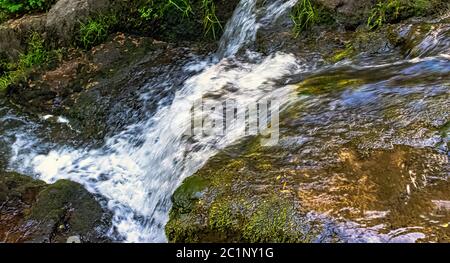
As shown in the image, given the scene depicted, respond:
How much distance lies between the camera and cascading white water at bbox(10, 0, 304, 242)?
3797 millimetres

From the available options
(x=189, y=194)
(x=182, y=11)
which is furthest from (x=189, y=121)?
(x=182, y=11)

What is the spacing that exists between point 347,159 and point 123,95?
13.0 feet

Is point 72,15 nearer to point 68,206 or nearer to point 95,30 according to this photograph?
point 95,30

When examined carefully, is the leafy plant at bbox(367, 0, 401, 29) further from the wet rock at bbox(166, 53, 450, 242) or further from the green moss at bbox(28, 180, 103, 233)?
the green moss at bbox(28, 180, 103, 233)

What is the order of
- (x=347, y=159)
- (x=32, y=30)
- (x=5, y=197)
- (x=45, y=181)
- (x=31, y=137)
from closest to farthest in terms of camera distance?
(x=347, y=159)
(x=5, y=197)
(x=45, y=181)
(x=31, y=137)
(x=32, y=30)

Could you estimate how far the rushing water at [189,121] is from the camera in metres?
3.31

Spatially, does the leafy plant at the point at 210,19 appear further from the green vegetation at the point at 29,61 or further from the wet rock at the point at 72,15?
the green vegetation at the point at 29,61

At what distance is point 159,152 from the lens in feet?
15.1

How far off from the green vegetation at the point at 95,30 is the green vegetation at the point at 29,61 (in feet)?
1.44

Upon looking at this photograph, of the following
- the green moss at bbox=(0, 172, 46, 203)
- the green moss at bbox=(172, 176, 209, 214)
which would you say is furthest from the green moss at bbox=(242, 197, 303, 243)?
the green moss at bbox=(0, 172, 46, 203)

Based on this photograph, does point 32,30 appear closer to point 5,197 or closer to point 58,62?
point 58,62

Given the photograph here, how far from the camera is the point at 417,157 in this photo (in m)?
2.64

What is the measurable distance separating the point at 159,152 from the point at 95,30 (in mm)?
2948
